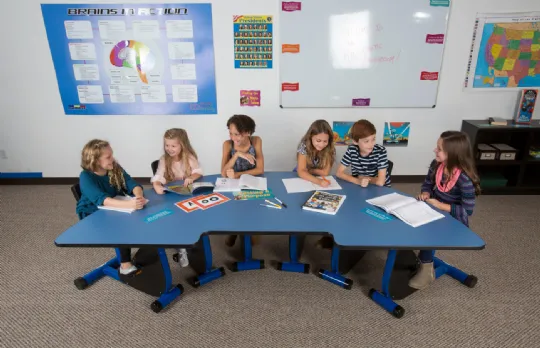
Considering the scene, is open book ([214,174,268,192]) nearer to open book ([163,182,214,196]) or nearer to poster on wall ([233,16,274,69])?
open book ([163,182,214,196])

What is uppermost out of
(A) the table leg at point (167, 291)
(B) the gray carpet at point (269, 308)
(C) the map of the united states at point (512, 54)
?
(C) the map of the united states at point (512, 54)

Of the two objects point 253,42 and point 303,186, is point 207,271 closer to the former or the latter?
point 303,186

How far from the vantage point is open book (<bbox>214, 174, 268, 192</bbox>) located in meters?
2.30

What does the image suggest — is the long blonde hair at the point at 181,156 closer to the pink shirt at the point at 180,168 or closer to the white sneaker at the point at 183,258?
the pink shirt at the point at 180,168

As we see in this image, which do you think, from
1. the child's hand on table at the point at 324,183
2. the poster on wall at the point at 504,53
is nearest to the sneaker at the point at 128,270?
the child's hand on table at the point at 324,183

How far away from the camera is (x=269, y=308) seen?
2160 mm

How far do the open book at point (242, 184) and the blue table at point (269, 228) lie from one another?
0.58 feet

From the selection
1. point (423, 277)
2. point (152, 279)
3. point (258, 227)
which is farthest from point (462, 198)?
point (152, 279)

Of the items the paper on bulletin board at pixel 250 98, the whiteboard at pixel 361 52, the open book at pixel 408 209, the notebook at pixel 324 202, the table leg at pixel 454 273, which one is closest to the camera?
the open book at pixel 408 209

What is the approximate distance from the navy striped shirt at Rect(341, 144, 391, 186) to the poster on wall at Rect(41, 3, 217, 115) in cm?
177

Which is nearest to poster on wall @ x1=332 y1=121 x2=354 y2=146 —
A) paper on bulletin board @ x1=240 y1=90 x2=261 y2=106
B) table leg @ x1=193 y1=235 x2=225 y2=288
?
paper on bulletin board @ x1=240 y1=90 x2=261 y2=106

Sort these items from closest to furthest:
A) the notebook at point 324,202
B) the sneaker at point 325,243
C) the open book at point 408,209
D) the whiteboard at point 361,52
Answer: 1. the open book at point 408,209
2. the notebook at point 324,202
3. the sneaker at point 325,243
4. the whiteboard at point 361,52

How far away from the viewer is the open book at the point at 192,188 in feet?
7.32

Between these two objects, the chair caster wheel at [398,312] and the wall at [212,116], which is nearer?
the chair caster wheel at [398,312]
